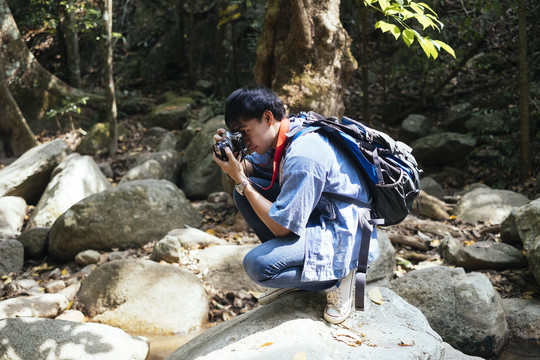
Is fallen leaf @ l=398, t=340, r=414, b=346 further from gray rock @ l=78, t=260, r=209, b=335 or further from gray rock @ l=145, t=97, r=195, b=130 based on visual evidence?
gray rock @ l=145, t=97, r=195, b=130

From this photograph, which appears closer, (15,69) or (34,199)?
(34,199)

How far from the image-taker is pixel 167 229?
6004 millimetres

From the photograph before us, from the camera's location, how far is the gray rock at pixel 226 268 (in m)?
5.01

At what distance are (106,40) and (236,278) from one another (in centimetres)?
571

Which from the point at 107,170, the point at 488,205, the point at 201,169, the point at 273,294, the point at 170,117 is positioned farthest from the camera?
the point at 170,117

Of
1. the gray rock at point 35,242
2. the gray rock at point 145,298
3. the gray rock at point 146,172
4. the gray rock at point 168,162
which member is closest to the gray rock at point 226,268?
the gray rock at point 145,298

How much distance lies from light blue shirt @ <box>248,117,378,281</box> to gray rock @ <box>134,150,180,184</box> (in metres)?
5.47

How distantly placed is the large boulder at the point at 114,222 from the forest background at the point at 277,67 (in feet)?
6.89

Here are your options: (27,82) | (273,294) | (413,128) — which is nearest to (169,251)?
(273,294)

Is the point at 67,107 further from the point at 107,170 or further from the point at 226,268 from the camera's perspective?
the point at 226,268

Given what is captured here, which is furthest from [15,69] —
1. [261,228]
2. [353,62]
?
[261,228]

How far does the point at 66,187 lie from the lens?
22.3ft

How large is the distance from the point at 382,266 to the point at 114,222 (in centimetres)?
313

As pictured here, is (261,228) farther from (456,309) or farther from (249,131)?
(456,309)
